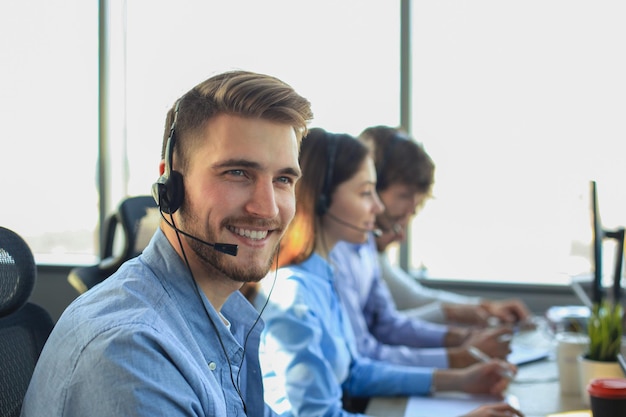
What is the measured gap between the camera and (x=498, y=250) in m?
3.93

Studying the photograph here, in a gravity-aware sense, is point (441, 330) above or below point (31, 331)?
below

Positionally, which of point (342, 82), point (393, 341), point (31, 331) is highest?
point (342, 82)

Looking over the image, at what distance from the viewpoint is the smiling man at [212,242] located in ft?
2.89

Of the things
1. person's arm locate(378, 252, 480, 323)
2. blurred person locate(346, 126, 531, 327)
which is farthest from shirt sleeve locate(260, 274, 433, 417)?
person's arm locate(378, 252, 480, 323)

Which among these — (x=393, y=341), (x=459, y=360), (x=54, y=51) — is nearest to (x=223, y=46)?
(x=54, y=51)

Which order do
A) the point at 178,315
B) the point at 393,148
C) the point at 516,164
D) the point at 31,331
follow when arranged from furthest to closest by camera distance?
the point at 516,164, the point at 393,148, the point at 31,331, the point at 178,315

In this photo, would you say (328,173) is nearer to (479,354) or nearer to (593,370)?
(479,354)

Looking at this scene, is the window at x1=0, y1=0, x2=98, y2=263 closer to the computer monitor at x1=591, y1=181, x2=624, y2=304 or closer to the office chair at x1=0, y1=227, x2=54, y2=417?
the computer monitor at x1=591, y1=181, x2=624, y2=304

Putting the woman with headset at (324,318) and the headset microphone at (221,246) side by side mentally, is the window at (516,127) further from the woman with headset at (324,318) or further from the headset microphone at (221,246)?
the headset microphone at (221,246)

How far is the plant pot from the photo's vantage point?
1626 millimetres

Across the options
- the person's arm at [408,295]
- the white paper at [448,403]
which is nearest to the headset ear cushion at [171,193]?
the white paper at [448,403]

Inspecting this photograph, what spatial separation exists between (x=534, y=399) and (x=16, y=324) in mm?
1206

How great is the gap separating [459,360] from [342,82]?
224 centimetres

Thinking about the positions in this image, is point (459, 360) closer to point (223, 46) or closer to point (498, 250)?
point (498, 250)
